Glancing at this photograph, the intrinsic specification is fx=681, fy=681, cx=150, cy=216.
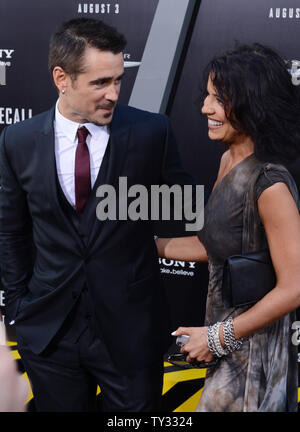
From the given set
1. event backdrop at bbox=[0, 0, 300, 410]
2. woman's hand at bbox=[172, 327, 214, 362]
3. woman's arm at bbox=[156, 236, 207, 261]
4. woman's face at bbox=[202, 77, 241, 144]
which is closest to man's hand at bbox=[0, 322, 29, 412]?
woman's hand at bbox=[172, 327, 214, 362]

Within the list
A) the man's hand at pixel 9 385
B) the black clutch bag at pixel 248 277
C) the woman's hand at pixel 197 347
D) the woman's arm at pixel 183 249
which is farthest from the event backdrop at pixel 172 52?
the man's hand at pixel 9 385

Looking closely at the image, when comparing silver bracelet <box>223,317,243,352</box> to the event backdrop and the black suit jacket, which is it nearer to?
the black suit jacket

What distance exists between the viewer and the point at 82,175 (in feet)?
6.81

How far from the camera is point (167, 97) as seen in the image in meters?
3.48

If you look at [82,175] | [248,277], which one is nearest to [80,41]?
[82,175]

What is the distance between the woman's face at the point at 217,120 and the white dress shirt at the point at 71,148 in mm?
368

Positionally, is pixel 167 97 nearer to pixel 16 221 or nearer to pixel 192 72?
pixel 192 72

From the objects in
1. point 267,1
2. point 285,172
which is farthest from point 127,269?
point 267,1

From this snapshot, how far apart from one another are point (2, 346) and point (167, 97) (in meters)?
2.42

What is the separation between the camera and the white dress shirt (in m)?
2.11

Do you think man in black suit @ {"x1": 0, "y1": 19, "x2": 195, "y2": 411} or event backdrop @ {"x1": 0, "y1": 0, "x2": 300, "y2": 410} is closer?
man in black suit @ {"x1": 0, "y1": 19, "x2": 195, "y2": 411}

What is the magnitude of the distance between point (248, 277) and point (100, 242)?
486mm

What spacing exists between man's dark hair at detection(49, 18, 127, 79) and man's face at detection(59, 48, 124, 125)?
0.06ft

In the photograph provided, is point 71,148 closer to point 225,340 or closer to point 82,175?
point 82,175
